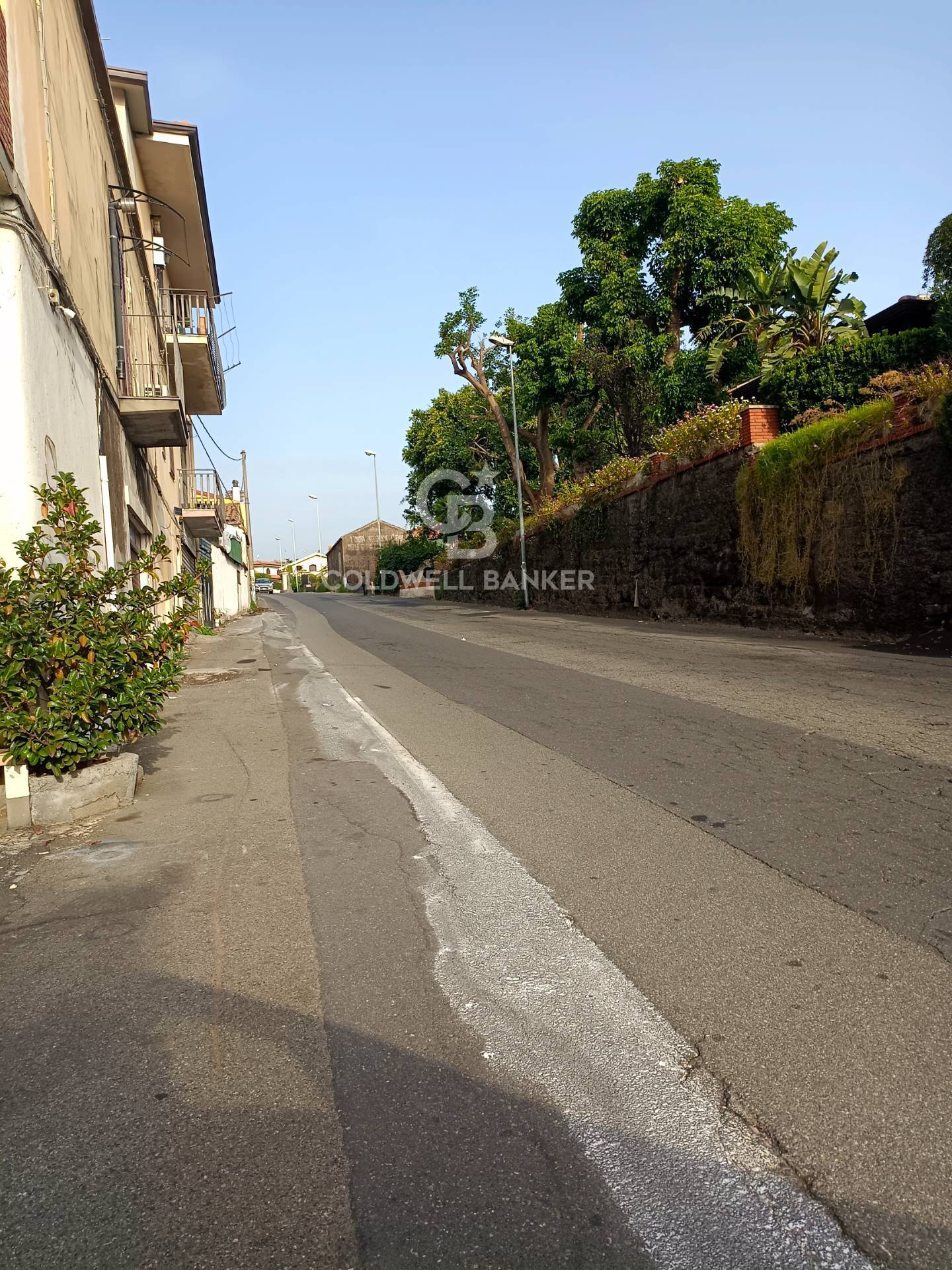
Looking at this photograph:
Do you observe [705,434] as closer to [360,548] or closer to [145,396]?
[145,396]

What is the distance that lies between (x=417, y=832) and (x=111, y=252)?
11403mm

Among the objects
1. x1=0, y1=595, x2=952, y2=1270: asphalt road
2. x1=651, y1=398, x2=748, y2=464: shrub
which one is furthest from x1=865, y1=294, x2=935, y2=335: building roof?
x1=0, y1=595, x2=952, y2=1270: asphalt road

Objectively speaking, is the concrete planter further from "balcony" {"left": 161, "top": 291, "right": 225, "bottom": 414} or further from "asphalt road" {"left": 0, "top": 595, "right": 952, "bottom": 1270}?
"balcony" {"left": 161, "top": 291, "right": 225, "bottom": 414}

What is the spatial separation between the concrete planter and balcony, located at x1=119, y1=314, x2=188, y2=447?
28.6ft

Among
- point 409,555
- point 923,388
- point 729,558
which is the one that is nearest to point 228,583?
point 729,558

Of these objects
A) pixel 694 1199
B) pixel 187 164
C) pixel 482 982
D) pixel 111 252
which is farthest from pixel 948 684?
pixel 187 164

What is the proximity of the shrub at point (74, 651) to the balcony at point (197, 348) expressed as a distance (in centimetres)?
1439

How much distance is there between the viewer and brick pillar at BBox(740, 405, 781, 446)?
16328mm

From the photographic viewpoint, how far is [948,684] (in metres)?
8.74

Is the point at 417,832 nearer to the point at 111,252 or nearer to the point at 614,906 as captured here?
the point at 614,906

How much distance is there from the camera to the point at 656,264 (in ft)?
87.0

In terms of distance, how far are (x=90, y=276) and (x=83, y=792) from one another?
7.88 m

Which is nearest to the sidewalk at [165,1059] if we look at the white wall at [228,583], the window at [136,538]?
the window at [136,538]

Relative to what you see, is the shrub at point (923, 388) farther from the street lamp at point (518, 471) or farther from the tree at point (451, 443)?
the tree at point (451, 443)
